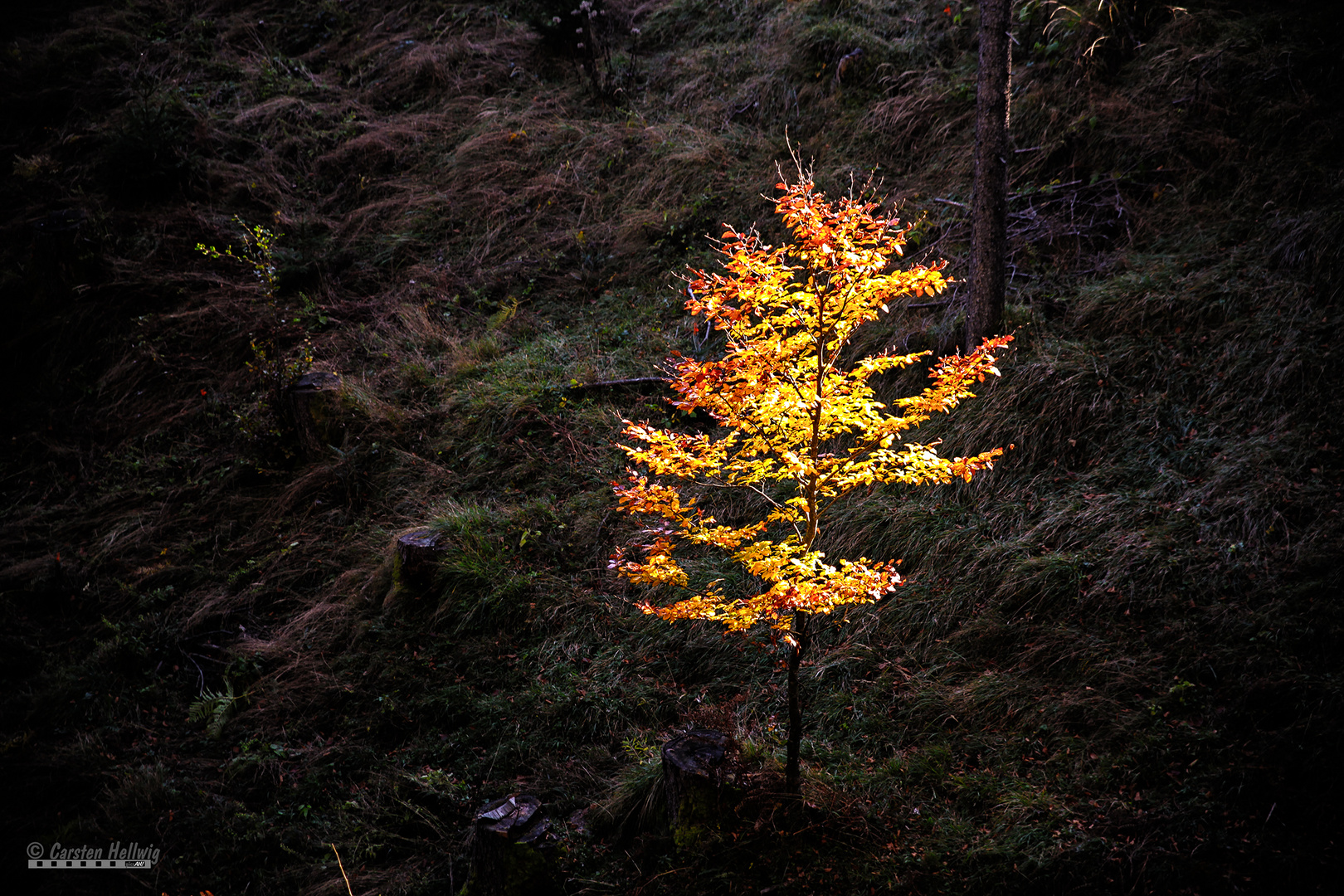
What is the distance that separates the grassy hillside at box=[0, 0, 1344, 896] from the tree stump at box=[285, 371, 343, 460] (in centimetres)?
4

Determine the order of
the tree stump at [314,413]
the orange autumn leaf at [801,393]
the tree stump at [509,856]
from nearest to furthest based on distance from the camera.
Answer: the orange autumn leaf at [801,393] < the tree stump at [509,856] < the tree stump at [314,413]

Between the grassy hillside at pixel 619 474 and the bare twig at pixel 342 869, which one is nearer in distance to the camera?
the grassy hillside at pixel 619 474

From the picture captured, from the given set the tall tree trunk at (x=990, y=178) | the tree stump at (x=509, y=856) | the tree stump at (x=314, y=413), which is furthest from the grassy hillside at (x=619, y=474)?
the tall tree trunk at (x=990, y=178)

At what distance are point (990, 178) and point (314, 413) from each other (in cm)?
651

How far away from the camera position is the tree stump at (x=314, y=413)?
6.75 meters

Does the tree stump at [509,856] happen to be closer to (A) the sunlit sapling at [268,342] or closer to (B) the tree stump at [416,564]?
(B) the tree stump at [416,564]

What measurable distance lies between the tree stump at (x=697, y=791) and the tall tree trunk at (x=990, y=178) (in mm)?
3622

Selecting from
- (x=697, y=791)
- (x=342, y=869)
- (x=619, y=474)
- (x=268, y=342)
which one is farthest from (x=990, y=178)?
(x=268, y=342)

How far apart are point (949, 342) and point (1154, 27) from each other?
399cm

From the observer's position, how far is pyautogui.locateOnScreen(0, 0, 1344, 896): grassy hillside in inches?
129

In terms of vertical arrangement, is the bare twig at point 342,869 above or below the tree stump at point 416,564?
below

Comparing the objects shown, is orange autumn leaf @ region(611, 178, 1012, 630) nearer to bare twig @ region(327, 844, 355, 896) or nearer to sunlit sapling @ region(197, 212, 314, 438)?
bare twig @ region(327, 844, 355, 896)

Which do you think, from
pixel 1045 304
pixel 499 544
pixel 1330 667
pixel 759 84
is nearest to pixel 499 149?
pixel 759 84

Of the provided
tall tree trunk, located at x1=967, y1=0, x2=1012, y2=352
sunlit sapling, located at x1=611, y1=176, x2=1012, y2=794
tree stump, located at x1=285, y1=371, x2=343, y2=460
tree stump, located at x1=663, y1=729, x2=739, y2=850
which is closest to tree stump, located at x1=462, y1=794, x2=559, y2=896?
tree stump, located at x1=663, y1=729, x2=739, y2=850
